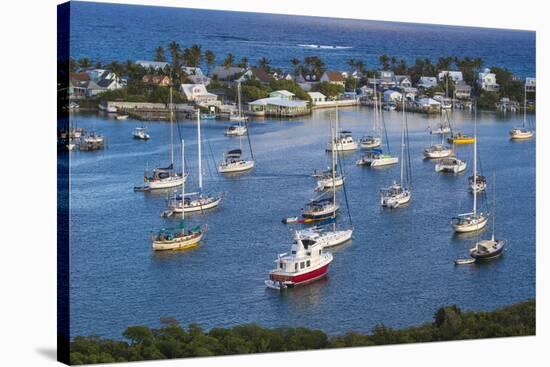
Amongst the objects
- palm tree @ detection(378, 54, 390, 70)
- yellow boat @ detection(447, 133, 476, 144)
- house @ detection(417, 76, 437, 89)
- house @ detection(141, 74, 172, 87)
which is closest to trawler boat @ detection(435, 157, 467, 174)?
yellow boat @ detection(447, 133, 476, 144)

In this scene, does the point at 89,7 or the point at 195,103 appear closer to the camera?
the point at 89,7

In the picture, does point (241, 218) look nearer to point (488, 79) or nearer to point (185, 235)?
point (185, 235)

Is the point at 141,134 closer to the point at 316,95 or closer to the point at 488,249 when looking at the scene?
the point at 316,95

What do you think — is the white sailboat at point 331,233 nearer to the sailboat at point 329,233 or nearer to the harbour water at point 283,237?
the sailboat at point 329,233

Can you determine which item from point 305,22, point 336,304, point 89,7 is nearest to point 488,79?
point 305,22

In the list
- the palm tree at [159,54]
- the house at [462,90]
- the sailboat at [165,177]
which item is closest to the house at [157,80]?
the palm tree at [159,54]
